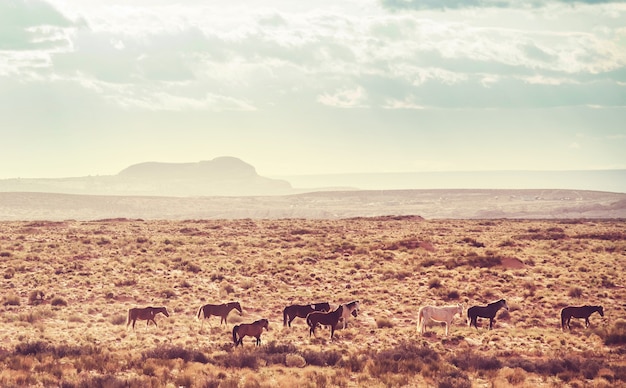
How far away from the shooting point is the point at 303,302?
1117 inches

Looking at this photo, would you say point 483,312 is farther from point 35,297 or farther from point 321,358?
point 35,297

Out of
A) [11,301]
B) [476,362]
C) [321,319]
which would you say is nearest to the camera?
[476,362]

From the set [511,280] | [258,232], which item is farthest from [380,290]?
[258,232]

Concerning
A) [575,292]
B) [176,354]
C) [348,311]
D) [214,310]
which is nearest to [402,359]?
[348,311]

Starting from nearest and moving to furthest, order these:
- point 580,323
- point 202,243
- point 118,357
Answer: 1. point 118,357
2. point 580,323
3. point 202,243

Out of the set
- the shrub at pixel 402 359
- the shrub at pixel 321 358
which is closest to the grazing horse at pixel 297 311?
the shrub at pixel 402 359

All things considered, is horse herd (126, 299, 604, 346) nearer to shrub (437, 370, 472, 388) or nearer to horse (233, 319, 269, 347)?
horse (233, 319, 269, 347)

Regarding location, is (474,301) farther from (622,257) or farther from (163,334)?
(622,257)

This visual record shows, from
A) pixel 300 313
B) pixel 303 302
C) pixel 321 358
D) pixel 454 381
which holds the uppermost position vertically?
pixel 300 313

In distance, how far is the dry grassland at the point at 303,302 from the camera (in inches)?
642

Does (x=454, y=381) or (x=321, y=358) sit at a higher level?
(x=454, y=381)

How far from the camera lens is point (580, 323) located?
23.7 meters

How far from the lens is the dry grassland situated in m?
16.3

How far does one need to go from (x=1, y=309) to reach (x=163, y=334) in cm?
934
